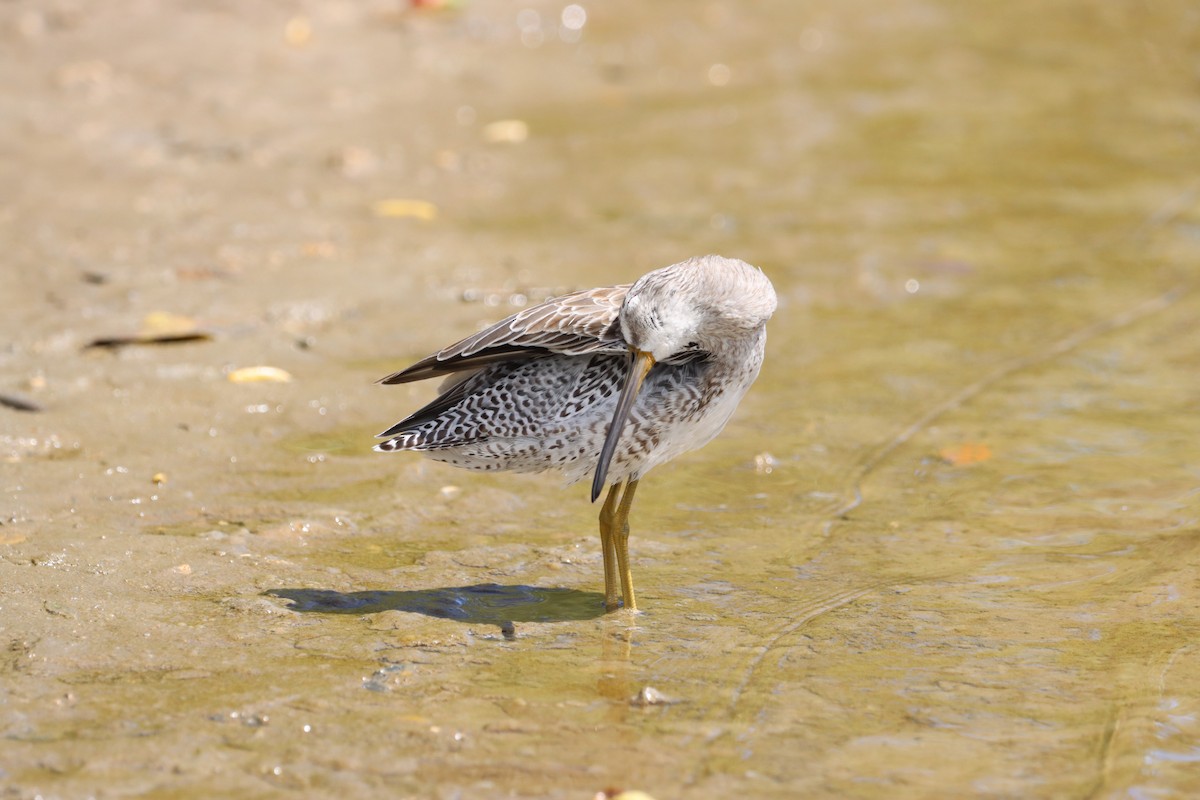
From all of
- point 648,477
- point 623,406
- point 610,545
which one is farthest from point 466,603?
point 648,477

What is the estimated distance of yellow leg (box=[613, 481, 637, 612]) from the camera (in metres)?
4.92

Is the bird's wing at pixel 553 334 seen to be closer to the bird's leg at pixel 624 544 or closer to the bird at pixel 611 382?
the bird at pixel 611 382

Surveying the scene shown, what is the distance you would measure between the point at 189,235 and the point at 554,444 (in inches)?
153

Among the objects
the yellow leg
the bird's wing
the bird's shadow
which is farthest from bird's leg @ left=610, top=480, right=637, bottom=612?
the bird's wing

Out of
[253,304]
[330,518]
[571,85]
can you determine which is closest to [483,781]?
[330,518]

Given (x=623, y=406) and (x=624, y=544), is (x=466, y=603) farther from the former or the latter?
(x=623, y=406)

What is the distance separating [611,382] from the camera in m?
4.90

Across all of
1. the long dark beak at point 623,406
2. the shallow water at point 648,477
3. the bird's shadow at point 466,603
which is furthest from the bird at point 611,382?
the shallow water at point 648,477

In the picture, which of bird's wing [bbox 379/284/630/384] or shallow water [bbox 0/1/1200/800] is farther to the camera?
bird's wing [bbox 379/284/630/384]

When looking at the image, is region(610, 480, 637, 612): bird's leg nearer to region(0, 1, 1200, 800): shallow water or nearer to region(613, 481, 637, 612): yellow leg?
region(613, 481, 637, 612): yellow leg

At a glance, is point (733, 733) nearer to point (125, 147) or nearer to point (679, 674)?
point (679, 674)

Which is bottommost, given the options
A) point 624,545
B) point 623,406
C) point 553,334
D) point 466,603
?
point 466,603

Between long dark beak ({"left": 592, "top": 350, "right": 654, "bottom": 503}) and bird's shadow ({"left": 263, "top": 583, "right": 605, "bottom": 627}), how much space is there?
1.68 feet

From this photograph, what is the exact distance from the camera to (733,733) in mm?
4078
